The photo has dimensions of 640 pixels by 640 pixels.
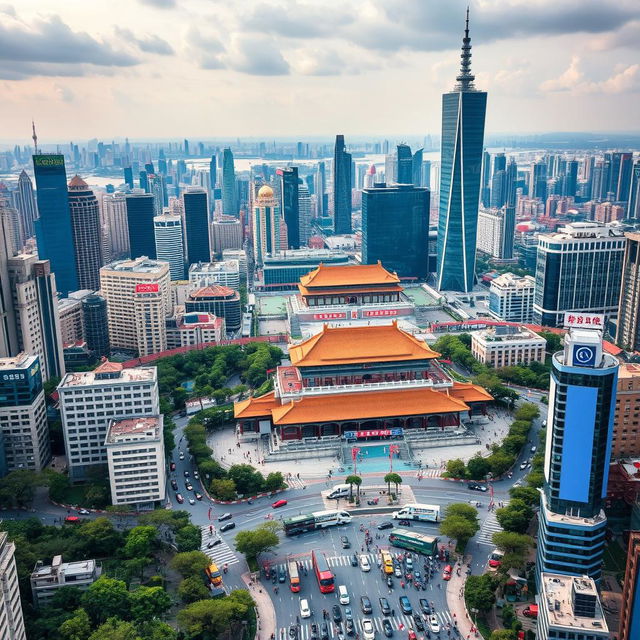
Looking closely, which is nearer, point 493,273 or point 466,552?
point 466,552

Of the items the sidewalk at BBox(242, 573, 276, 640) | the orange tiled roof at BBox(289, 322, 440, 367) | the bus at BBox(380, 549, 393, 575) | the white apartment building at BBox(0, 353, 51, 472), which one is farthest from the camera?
the orange tiled roof at BBox(289, 322, 440, 367)

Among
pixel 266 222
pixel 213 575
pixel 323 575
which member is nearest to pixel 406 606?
pixel 323 575

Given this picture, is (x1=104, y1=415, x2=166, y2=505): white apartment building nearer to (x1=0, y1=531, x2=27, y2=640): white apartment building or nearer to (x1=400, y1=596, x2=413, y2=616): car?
(x1=0, y1=531, x2=27, y2=640): white apartment building

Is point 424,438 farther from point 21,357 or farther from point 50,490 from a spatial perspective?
point 21,357

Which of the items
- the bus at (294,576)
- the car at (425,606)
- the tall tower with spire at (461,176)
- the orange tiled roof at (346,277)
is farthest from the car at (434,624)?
the tall tower with spire at (461,176)

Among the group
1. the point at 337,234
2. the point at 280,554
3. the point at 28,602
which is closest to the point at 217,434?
the point at 280,554

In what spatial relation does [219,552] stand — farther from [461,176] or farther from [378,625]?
[461,176]

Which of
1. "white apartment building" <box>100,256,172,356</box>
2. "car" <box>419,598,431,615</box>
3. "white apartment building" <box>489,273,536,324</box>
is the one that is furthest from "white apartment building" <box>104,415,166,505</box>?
"white apartment building" <box>489,273,536,324</box>
